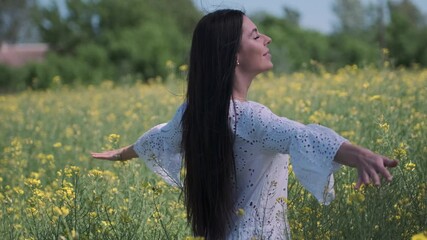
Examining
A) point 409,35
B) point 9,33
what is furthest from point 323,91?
point 9,33

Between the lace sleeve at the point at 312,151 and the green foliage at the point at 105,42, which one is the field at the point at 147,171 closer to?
the lace sleeve at the point at 312,151

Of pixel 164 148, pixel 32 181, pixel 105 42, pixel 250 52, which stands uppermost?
pixel 250 52

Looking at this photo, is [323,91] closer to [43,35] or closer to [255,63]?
[255,63]

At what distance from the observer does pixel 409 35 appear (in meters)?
32.1

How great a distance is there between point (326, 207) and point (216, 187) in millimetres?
576

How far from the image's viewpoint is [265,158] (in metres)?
3.46

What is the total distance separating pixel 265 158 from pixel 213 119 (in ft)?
0.82

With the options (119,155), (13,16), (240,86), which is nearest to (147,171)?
(119,155)

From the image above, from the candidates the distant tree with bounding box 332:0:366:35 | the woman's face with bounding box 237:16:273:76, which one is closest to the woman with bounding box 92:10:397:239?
the woman's face with bounding box 237:16:273:76

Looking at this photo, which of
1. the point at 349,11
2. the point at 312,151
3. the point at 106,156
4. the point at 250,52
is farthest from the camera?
the point at 349,11

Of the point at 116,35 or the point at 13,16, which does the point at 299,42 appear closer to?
the point at 116,35

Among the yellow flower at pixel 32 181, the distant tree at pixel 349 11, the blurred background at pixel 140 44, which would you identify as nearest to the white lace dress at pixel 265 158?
the yellow flower at pixel 32 181

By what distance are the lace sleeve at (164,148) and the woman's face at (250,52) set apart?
1.13 ft

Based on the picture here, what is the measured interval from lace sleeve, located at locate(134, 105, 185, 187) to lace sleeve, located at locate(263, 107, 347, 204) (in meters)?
0.58
